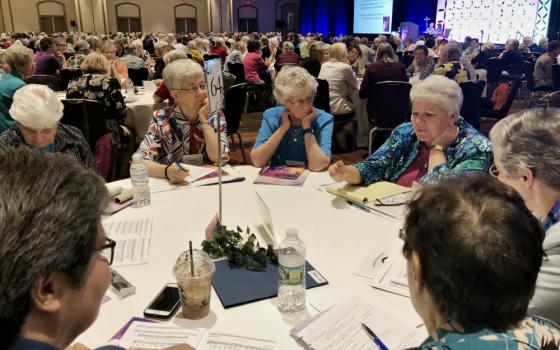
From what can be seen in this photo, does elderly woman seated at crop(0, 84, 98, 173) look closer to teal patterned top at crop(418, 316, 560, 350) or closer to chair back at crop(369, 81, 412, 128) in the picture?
teal patterned top at crop(418, 316, 560, 350)

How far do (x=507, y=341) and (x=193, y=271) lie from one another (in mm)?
790

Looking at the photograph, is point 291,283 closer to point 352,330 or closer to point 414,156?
point 352,330

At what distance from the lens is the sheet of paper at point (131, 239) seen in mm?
1605

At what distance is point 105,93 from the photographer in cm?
437

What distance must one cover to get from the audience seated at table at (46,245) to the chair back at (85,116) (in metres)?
3.06

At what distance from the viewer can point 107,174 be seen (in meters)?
3.31

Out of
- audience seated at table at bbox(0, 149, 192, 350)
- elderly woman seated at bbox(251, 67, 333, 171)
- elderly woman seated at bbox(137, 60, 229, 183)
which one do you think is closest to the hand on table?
elderly woman seated at bbox(251, 67, 333, 171)

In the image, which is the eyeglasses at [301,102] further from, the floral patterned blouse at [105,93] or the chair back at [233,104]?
the floral patterned blouse at [105,93]

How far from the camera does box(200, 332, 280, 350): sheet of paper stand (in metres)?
1.16

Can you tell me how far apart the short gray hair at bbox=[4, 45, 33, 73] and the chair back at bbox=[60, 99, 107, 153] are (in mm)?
1523

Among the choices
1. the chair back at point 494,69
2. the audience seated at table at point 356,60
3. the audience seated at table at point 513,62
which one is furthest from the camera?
the audience seated at table at point 513,62

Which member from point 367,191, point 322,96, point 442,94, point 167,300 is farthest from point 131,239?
point 322,96

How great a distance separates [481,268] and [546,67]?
8.47 metres

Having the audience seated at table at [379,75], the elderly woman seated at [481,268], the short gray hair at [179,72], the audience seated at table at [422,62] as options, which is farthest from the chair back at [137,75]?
the elderly woman seated at [481,268]
